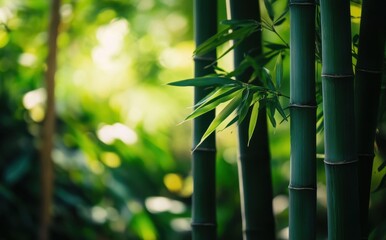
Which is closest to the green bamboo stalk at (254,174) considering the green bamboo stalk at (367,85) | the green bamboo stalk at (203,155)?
the green bamboo stalk at (203,155)

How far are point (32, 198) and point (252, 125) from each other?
1941 mm

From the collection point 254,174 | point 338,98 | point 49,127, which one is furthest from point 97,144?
point 338,98

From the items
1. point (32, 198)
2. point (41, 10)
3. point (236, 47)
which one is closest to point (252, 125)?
point (236, 47)

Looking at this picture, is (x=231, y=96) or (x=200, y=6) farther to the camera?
(x=200, y=6)

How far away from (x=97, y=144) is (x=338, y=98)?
2.11 metres

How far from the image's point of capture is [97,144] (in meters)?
2.97

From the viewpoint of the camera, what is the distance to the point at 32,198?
2.83 metres

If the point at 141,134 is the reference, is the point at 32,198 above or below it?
below

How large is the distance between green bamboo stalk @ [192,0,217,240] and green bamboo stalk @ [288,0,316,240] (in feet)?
0.83

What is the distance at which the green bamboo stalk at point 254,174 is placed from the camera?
1.26m

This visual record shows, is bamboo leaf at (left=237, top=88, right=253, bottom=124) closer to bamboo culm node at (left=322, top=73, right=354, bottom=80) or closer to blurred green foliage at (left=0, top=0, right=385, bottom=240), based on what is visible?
bamboo culm node at (left=322, top=73, right=354, bottom=80)

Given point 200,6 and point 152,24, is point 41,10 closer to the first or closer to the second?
point 152,24

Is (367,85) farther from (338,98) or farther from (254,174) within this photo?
(254,174)

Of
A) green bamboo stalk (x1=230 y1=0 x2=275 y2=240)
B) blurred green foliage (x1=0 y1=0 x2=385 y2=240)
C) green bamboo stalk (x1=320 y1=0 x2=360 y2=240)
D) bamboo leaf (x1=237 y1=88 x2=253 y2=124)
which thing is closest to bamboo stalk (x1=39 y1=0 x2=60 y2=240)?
blurred green foliage (x1=0 y1=0 x2=385 y2=240)
